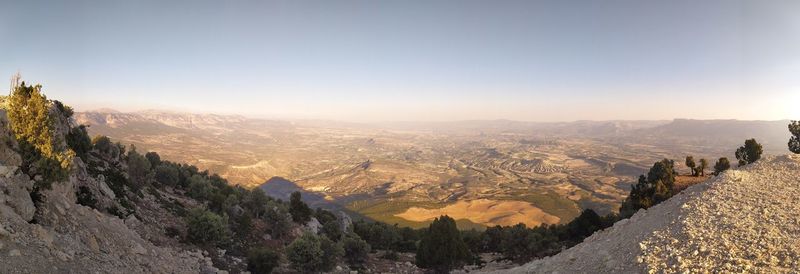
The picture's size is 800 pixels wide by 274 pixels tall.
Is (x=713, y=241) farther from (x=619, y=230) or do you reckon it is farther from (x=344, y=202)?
(x=344, y=202)

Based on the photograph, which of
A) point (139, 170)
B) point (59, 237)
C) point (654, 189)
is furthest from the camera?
point (654, 189)

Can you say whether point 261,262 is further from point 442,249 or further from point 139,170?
point 139,170

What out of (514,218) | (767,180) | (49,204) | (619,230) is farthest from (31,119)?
(514,218)

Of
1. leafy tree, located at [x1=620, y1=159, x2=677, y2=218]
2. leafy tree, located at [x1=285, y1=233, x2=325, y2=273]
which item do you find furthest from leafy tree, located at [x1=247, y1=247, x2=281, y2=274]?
leafy tree, located at [x1=620, y1=159, x2=677, y2=218]

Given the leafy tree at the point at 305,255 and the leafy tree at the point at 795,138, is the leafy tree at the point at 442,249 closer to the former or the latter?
the leafy tree at the point at 305,255

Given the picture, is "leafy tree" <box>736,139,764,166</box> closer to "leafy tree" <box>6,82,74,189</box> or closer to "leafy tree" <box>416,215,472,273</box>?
"leafy tree" <box>416,215,472,273</box>

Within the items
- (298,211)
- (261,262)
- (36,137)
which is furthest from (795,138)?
(36,137)
